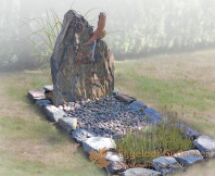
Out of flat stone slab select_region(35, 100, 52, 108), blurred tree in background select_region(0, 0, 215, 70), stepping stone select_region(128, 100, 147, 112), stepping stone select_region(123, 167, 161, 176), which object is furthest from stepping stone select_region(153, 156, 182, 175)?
blurred tree in background select_region(0, 0, 215, 70)

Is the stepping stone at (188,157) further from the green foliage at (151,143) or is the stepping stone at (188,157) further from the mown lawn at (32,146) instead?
the mown lawn at (32,146)

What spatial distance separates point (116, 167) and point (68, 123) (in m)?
1.51

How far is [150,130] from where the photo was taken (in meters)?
8.52

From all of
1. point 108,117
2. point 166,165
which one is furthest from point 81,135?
point 166,165

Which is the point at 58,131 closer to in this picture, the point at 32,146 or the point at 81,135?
the point at 81,135

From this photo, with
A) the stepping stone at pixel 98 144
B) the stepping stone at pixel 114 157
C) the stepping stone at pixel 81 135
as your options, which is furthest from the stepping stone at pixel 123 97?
the stepping stone at pixel 114 157

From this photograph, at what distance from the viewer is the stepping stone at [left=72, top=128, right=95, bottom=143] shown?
836cm

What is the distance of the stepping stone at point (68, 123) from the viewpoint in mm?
8641

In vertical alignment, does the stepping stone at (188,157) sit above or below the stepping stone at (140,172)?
above

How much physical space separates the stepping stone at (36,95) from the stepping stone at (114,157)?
8.34 ft

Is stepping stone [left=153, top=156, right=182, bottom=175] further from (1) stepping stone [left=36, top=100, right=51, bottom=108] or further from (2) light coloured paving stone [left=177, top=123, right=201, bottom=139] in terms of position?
(1) stepping stone [left=36, top=100, right=51, bottom=108]

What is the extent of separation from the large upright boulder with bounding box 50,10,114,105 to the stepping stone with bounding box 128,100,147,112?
65 cm

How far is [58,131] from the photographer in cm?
870

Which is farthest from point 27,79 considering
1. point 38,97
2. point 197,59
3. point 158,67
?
point 197,59
